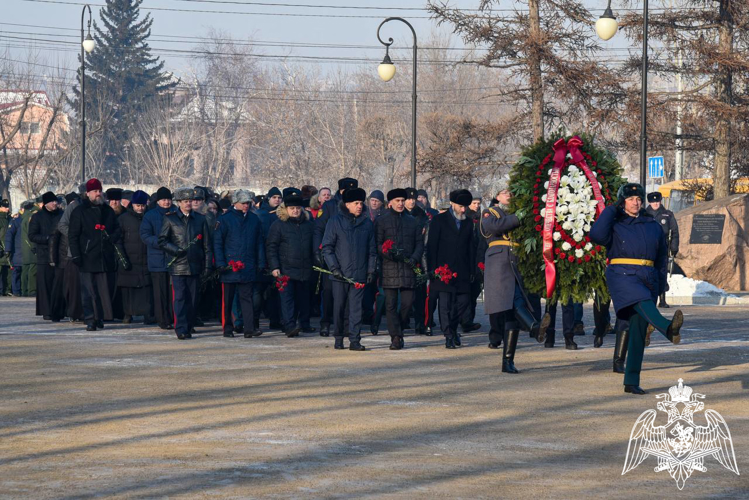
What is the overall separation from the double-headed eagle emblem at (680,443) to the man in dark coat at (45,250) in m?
11.7

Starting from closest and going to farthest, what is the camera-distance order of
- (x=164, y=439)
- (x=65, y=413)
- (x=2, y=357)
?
(x=164, y=439) < (x=65, y=413) < (x=2, y=357)

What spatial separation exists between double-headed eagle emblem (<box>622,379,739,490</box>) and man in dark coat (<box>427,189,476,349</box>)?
17.1ft

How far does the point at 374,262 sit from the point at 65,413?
5.73 metres

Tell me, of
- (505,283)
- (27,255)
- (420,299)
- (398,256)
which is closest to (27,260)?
(27,255)

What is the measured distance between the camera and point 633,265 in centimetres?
1134

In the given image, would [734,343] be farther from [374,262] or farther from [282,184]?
[282,184]

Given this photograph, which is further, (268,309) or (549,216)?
(268,309)

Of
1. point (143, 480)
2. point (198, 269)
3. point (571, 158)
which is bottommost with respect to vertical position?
point (143, 480)

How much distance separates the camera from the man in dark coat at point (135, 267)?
1781cm

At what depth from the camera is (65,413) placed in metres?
9.87

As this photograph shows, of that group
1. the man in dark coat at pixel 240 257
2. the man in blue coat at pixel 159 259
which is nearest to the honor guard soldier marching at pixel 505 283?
the man in dark coat at pixel 240 257

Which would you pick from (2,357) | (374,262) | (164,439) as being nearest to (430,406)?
(164,439)

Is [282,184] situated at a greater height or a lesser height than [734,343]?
greater

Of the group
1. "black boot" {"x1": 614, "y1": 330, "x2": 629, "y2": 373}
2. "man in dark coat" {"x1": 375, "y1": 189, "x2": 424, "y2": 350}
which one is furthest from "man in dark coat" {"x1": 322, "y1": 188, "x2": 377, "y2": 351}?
Answer: "black boot" {"x1": 614, "y1": 330, "x2": 629, "y2": 373}
